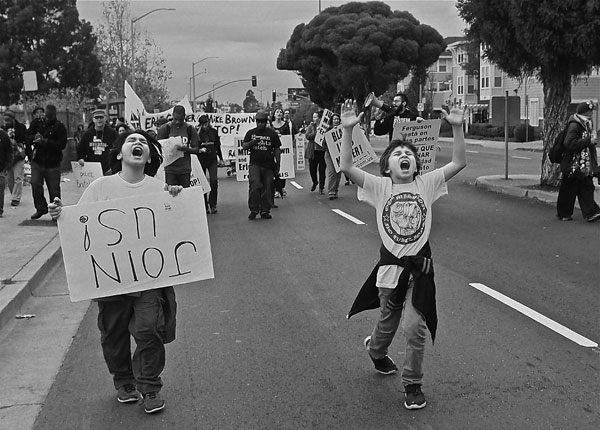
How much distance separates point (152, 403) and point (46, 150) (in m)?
Result: 9.06

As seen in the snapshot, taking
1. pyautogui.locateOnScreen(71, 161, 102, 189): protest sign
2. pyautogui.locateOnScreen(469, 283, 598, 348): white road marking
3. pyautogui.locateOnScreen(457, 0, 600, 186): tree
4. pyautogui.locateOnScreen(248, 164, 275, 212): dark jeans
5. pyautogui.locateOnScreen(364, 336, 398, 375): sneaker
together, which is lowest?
pyautogui.locateOnScreen(469, 283, 598, 348): white road marking

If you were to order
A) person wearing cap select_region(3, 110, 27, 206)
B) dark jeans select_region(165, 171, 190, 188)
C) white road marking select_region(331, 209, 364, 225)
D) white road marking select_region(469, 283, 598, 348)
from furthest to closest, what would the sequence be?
person wearing cap select_region(3, 110, 27, 206)
white road marking select_region(331, 209, 364, 225)
dark jeans select_region(165, 171, 190, 188)
white road marking select_region(469, 283, 598, 348)

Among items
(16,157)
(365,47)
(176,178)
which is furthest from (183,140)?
(365,47)

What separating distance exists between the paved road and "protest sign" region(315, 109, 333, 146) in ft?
21.7

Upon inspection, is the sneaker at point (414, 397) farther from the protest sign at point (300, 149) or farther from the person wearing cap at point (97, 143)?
the protest sign at point (300, 149)

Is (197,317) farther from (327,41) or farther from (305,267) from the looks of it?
(327,41)

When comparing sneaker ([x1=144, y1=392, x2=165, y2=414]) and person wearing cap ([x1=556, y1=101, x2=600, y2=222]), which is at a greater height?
person wearing cap ([x1=556, y1=101, x2=600, y2=222])

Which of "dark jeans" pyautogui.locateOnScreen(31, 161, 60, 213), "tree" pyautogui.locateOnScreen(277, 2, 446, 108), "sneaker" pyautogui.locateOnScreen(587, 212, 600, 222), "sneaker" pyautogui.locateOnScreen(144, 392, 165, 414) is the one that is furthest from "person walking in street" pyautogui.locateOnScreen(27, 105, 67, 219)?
"tree" pyautogui.locateOnScreen(277, 2, 446, 108)

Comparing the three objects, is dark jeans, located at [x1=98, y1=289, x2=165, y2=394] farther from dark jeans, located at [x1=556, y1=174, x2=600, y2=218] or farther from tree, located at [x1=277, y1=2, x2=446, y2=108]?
tree, located at [x1=277, y1=2, x2=446, y2=108]

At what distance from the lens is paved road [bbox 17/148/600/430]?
500 centimetres

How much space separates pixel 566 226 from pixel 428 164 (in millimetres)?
2443

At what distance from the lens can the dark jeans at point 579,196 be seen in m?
13.0

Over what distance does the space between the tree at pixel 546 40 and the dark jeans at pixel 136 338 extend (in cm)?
1216

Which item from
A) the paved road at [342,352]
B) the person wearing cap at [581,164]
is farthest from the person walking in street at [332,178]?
the paved road at [342,352]
